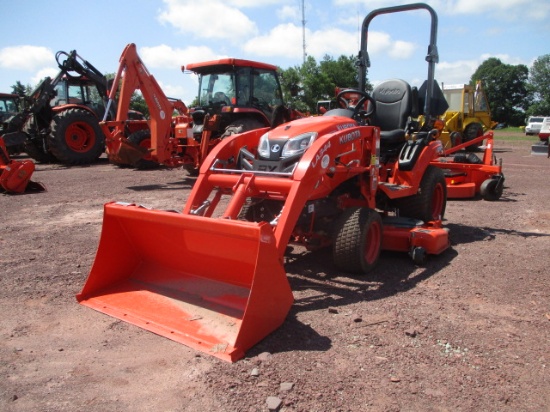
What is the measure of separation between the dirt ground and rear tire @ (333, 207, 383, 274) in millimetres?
151

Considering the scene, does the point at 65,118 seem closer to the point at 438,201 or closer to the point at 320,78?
the point at 438,201

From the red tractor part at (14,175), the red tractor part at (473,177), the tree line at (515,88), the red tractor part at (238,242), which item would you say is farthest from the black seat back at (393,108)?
the tree line at (515,88)

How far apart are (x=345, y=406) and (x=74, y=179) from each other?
1034 cm

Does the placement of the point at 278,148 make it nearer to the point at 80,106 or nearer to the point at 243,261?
the point at 243,261

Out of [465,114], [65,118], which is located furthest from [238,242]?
[465,114]

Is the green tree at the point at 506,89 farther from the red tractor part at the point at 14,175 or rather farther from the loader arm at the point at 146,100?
the red tractor part at the point at 14,175

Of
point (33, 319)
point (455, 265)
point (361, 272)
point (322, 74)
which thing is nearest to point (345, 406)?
point (361, 272)

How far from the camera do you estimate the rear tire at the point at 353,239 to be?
13.8 ft

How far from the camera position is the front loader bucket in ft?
10.1

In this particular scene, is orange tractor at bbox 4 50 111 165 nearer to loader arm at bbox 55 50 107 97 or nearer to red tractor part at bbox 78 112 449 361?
loader arm at bbox 55 50 107 97

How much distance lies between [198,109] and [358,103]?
6.16 m

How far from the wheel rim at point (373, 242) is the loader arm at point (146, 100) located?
6.66 metres

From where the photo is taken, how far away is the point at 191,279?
3.87m

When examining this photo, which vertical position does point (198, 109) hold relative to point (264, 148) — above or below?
above
